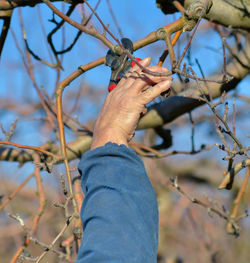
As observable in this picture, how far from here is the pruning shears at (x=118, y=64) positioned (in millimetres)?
1501

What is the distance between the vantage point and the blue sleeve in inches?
40.6

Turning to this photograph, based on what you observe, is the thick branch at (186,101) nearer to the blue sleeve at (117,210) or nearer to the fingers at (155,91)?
the fingers at (155,91)

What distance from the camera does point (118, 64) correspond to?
4.95ft

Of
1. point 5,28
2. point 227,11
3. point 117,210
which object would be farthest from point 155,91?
point 5,28

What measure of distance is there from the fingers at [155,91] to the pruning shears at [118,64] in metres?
0.25

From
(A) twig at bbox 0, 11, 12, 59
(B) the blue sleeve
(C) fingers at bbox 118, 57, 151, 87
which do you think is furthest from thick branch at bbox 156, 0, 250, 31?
(B) the blue sleeve

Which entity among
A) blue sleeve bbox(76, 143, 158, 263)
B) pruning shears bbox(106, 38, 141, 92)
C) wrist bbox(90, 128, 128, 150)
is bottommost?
blue sleeve bbox(76, 143, 158, 263)

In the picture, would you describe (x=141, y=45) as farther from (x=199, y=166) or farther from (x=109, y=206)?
(x=199, y=166)

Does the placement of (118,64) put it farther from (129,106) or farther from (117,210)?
(117,210)

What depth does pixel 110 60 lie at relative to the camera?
155cm

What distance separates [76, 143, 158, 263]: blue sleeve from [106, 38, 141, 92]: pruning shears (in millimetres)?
385

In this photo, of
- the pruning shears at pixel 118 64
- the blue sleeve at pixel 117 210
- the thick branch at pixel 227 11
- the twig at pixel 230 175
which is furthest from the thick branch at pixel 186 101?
the blue sleeve at pixel 117 210

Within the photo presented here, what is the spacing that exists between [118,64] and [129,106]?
284 millimetres

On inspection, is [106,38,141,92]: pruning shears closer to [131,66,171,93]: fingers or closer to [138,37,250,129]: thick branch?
[131,66,171,93]: fingers
